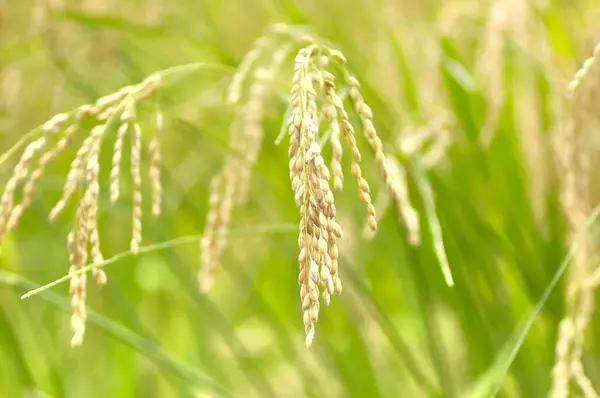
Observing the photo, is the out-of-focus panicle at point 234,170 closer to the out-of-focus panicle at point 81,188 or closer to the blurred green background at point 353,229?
the blurred green background at point 353,229

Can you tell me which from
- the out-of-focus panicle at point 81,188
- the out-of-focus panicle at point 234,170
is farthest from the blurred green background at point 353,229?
the out-of-focus panicle at point 81,188

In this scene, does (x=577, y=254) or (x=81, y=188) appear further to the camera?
(x=577, y=254)

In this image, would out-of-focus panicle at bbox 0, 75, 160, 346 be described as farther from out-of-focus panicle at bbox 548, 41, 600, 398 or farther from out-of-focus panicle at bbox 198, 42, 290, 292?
out-of-focus panicle at bbox 548, 41, 600, 398

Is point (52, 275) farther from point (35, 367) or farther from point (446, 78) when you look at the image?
point (446, 78)

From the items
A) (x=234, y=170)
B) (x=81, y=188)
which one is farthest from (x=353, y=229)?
(x=81, y=188)

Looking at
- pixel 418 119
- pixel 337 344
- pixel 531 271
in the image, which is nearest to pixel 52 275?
pixel 337 344

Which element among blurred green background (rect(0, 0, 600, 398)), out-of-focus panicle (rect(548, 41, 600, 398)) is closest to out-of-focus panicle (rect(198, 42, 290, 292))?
blurred green background (rect(0, 0, 600, 398))

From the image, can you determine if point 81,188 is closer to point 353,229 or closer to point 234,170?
point 234,170

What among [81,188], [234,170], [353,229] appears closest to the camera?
[81,188]
